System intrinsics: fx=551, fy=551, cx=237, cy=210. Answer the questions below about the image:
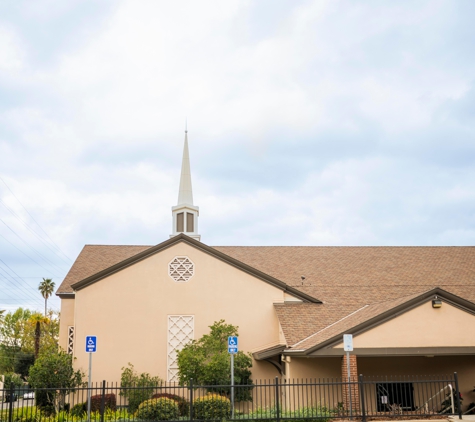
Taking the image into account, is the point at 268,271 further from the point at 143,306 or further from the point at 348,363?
the point at 348,363

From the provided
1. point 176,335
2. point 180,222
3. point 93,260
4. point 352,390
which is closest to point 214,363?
point 176,335

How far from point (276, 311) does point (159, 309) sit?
5.58 meters

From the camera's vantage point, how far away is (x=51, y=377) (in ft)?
78.8

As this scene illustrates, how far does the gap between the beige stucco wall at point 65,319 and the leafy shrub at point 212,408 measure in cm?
1336

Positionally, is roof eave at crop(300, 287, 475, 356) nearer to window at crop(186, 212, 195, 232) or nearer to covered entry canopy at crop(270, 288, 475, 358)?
covered entry canopy at crop(270, 288, 475, 358)

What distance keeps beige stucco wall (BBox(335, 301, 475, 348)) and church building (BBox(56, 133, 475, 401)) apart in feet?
0.12

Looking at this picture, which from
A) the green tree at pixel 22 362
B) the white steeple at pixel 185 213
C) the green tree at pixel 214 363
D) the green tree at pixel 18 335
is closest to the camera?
the green tree at pixel 214 363

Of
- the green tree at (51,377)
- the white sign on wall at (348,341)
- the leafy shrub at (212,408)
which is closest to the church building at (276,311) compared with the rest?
the green tree at (51,377)

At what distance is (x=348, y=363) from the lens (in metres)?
17.8

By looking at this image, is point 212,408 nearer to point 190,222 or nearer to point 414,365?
point 414,365

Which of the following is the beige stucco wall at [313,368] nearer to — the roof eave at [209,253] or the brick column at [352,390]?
the brick column at [352,390]

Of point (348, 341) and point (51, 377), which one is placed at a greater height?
point (348, 341)

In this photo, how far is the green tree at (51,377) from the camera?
78.3 feet

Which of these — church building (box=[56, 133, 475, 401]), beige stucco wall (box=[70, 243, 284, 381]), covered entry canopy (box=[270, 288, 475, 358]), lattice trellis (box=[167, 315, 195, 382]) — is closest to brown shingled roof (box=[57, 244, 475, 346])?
church building (box=[56, 133, 475, 401])
